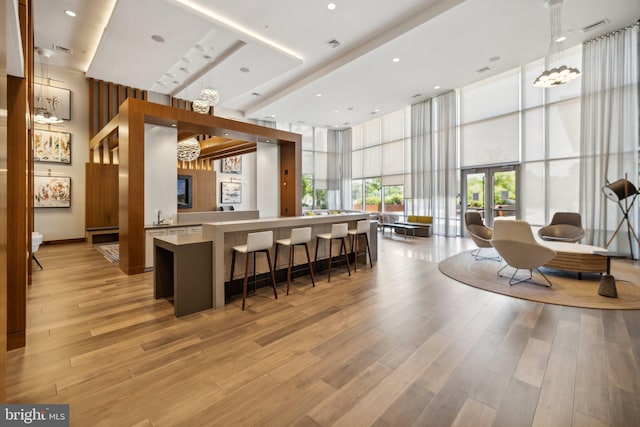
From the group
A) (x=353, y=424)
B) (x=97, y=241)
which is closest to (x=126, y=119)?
(x=97, y=241)

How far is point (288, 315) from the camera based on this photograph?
322cm

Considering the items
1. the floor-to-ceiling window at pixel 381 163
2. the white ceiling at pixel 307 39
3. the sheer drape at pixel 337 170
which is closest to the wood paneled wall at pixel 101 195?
the white ceiling at pixel 307 39

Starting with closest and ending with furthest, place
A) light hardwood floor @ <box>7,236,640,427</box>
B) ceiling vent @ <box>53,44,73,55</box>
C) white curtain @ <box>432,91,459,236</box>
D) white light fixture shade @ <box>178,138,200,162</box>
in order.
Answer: light hardwood floor @ <box>7,236,640,427</box> → ceiling vent @ <box>53,44,73,55</box> → white light fixture shade @ <box>178,138,200,162</box> → white curtain @ <box>432,91,459,236</box>

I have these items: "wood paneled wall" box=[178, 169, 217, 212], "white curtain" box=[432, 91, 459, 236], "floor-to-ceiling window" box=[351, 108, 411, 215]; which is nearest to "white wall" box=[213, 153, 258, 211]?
"wood paneled wall" box=[178, 169, 217, 212]

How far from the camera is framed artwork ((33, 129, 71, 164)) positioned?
7.64 metres

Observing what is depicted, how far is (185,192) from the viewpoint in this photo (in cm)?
1008

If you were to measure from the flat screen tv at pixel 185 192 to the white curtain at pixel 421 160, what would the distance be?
27.8ft

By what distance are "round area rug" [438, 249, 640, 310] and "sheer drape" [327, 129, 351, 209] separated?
919 centimetres

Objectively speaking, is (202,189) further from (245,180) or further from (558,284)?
(558,284)


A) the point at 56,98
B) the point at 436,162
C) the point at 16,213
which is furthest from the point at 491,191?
the point at 56,98

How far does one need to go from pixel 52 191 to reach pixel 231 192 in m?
5.48

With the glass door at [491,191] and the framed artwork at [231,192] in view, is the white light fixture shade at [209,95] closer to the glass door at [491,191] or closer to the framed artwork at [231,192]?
the framed artwork at [231,192]

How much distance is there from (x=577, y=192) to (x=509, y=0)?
5028 millimetres

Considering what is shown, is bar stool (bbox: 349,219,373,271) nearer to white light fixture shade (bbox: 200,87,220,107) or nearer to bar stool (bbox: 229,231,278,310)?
bar stool (bbox: 229,231,278,310)
